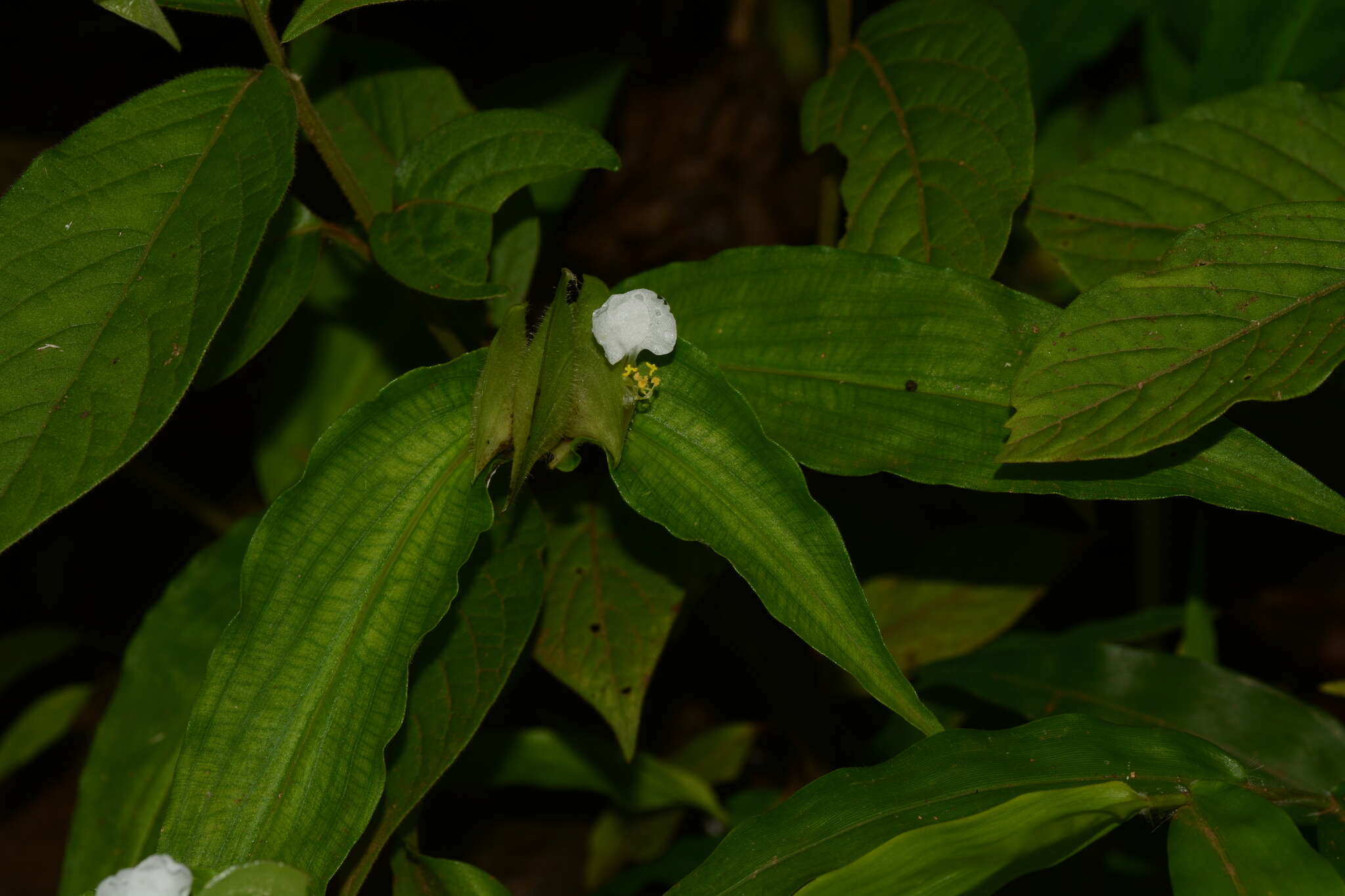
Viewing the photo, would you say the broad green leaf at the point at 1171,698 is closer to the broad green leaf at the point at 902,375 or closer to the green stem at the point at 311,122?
the broad green leaf at the point at 902,375

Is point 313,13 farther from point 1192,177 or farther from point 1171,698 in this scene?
point 1171,698

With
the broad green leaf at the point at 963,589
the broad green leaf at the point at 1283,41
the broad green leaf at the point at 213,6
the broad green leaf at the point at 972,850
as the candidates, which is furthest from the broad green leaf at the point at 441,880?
the broad green leaf at the point at 1283,41

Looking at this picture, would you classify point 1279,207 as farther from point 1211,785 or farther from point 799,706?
point 799,706

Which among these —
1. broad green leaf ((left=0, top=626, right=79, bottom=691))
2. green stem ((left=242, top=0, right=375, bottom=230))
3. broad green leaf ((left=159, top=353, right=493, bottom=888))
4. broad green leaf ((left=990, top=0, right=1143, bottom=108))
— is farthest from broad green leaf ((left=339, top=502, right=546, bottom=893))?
broad green leaf ((left=990, top=0, right=1143, bottom=108))

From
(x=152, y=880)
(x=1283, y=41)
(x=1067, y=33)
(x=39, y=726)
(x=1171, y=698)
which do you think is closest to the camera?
(x=152, y=880)

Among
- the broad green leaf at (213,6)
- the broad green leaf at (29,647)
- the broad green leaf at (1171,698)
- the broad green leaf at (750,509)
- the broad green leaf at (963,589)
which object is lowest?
the broad green leaf at (29,647)

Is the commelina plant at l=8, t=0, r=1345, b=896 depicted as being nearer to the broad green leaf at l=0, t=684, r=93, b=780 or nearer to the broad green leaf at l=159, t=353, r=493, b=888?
the broad green leaf at l=159, t=353, r=493, b=888

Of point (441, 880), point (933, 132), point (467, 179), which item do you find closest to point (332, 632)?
point (441, 880)
